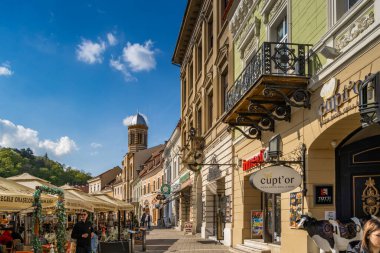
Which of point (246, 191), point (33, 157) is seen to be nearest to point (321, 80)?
point (246, 191)

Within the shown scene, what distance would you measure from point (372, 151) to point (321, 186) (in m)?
1.36

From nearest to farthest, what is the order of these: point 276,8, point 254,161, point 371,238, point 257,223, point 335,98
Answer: point 371,238 → point 335,98 → point 276,8 → point 254,161 → point 257,223

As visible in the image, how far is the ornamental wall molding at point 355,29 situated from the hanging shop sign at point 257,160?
4748mm

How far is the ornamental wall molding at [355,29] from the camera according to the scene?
355 inches

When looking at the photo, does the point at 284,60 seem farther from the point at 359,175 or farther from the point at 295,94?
the point at 359,175

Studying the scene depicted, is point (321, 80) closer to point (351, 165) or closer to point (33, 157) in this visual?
point (351, 165)

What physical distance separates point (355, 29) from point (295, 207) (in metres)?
4.78

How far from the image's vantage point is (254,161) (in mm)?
15797

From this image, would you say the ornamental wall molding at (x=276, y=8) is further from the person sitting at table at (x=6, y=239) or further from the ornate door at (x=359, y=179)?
the person sitting at table at (x=6, y=239)

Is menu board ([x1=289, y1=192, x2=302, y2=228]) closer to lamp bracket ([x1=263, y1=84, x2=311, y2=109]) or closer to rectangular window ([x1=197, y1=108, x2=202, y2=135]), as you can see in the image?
lamp bracket ([x1=263, y1=84, x2=311, y2=109])

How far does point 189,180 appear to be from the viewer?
111 feet

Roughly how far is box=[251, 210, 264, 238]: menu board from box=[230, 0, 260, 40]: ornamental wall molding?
6.67m

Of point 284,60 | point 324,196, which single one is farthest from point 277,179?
point 284,60

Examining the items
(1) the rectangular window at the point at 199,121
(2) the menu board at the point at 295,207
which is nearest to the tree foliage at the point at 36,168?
(1) the rectangular window at the point at 199,121
